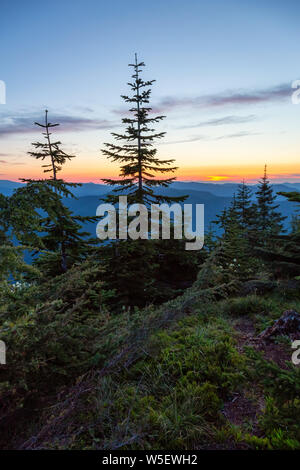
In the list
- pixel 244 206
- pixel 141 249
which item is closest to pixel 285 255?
pixel 141 249

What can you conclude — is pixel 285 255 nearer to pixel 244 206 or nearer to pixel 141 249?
pixel 141 249

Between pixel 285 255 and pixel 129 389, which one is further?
pixel 285 255

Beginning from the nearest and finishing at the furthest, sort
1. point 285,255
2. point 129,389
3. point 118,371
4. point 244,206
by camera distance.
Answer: point 129,389 < point 118,371 < point 285,255 < point 244,206

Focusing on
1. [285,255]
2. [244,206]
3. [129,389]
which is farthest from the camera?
[244,206]

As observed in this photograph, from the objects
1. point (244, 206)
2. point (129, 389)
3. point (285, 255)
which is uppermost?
point (244, 206)

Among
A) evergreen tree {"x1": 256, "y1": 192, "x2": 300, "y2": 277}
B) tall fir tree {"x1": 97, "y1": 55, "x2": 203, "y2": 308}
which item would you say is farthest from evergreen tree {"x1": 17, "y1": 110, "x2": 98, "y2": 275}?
evergreen tree {"x1": 256, "y1": 192, "x2": 300, "y2": 277}

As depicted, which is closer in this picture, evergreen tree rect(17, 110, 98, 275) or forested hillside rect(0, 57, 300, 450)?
forested hillside rect(0, 57, 300, 450)

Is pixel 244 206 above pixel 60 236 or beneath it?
above

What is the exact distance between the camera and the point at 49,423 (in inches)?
108

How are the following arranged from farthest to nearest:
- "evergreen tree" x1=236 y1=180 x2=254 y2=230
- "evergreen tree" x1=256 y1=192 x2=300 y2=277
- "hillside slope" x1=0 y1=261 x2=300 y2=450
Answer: "evergreen tree" x1=236 y1=180 x2=254 y2=230 → "evergreen tree" x1=256 y1=192 x2=300 y2=277 → "hillside slope" x1=0 y1=261 x2=300 y2=450

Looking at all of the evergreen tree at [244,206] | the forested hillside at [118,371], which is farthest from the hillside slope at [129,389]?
the evergreen tree at [244,206]

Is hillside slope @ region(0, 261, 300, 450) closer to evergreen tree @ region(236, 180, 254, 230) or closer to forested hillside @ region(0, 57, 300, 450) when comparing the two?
forested hillside @ region(0, 57, 300, 450)

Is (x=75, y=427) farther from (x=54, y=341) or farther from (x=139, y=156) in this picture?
(x=139, y=156)

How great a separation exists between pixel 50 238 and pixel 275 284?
8.60m
